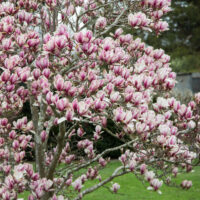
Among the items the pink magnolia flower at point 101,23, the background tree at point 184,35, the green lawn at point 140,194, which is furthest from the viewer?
the background tree at point 184,35

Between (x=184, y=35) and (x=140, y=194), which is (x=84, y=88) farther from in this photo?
(x=184, y=35)

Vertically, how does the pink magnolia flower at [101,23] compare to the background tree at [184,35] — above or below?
above

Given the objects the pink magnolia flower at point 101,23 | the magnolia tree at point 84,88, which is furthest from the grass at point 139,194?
the pink magnolia flower at point 101,23

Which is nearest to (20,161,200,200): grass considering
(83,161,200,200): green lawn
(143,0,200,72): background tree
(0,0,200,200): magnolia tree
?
(83,161,200,200): green lawn

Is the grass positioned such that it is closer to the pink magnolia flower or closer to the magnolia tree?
the magnolia tree

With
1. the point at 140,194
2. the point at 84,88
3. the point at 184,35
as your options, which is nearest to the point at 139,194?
the point at 140,194

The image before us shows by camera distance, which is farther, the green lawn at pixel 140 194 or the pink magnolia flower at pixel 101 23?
the green lawn at pixel 140 194

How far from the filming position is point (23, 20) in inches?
150

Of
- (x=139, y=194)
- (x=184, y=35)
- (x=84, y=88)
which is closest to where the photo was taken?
(x=84, y=88)

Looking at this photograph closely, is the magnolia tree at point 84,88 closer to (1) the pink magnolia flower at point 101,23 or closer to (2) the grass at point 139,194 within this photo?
(1) the pink magnolia flower at point 101,23

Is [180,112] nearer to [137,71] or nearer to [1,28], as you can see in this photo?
[137,71]

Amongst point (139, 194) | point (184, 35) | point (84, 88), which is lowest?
point (184, 35)

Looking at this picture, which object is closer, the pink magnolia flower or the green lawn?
the pink magnolia flower

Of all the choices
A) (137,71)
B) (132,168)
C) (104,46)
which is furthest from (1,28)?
(132,168)
